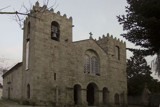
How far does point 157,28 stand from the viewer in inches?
560

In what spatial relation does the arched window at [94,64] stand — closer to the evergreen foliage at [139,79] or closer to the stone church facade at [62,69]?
the stone church facade at [62,69]

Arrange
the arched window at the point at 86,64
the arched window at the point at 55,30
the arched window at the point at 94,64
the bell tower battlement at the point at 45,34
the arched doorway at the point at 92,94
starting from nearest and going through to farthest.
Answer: the bell tower battlement at the point at 45,34 < the arched window at the point at 55,30 < the arched window at the point at 86,64 < the arched doorway at the point at 92,94 < the arched window at the point at 94,64

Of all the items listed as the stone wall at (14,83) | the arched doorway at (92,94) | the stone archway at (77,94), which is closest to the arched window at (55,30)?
the stone wall at (14,83)

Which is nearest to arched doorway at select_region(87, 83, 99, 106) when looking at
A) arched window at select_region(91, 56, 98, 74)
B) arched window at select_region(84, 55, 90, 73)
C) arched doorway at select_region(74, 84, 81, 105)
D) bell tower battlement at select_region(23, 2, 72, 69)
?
arched window at select_region(91, 56, 98, 74)

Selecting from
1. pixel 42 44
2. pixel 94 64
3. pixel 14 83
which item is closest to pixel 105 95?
pixel 94 64

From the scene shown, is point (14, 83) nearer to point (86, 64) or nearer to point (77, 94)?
point (77, 94)

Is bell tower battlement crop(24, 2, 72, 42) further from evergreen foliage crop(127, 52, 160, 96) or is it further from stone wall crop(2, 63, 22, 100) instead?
evergreen foliage crop(127, 52, 160, 96)

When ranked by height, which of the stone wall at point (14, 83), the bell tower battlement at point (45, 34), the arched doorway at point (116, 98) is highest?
the bell tower battlement at point (45, 34)

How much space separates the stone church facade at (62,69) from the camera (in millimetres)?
26125

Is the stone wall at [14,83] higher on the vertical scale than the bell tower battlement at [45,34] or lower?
lower

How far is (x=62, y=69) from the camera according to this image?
2830cm

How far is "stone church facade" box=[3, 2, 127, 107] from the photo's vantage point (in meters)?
26.1

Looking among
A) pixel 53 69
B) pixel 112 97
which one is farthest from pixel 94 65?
pixel 53 69

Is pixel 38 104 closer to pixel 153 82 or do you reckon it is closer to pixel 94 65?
pixel 94 65
